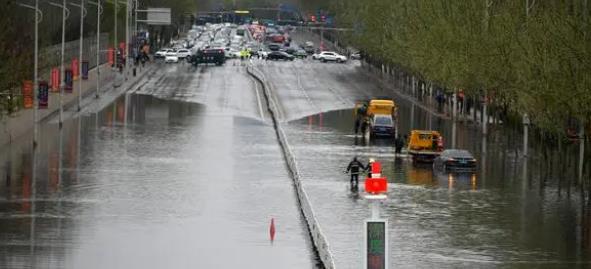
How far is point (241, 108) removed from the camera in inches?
4040

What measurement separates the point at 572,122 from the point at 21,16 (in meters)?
39.2

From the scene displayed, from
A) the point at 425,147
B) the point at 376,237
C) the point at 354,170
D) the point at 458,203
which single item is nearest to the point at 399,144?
the point at 425,147

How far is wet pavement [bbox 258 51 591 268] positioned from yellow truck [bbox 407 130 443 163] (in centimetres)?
74

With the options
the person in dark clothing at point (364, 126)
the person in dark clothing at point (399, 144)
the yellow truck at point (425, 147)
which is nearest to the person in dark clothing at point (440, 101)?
the person in dark clothing at point (364, 126)

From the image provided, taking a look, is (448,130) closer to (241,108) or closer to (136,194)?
(241,108)

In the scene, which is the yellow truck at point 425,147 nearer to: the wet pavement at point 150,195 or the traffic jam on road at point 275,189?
the traffic jam on road at point 275,189

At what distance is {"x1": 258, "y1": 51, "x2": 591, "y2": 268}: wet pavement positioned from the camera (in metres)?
42.1

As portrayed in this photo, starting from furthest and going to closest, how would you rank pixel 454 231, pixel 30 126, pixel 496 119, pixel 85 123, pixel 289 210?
pixel 496 119 < pixel 85 123 < pixel 30 126 < pixel 289 210 < pixel 454 231

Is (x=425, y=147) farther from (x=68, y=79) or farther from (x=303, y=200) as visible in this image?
(x=68, y=79)

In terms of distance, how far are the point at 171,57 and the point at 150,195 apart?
103 m

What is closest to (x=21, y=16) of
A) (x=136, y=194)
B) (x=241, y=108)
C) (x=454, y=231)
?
(x=241, y=108)

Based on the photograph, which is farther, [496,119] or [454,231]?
[496,119]

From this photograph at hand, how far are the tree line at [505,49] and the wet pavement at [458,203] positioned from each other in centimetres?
244

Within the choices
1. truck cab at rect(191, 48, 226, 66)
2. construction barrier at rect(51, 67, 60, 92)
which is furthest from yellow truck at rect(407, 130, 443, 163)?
truck cab at rect(191, 48, 226, 66)
